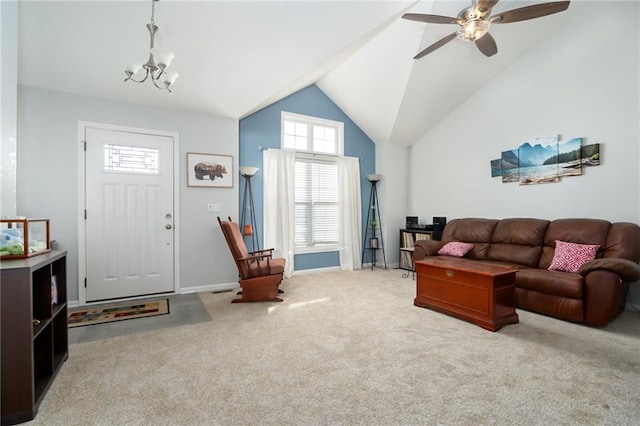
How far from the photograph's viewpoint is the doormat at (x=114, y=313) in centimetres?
299

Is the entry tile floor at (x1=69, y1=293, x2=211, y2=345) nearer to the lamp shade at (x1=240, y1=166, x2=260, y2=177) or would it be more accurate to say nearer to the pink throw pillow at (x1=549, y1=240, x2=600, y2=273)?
the lamp shade at (x1=240, y1=166, x2=260, y2=177)

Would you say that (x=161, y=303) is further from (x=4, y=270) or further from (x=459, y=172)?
(x=459, y=172)

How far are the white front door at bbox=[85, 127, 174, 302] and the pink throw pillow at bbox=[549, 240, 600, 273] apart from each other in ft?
15.4

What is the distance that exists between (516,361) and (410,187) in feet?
13.9

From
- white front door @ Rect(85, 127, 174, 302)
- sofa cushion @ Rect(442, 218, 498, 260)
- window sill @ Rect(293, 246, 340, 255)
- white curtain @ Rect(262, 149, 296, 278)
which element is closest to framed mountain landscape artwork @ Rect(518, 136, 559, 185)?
sofa cushion @ Rect(442, 218, 498, 260)

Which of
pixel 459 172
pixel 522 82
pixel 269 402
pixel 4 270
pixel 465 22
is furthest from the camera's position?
pixel 459 172

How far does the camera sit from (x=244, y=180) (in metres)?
4.61

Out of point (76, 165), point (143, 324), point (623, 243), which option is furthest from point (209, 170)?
point (623, 243)

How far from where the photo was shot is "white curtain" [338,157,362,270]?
5469 millimetres

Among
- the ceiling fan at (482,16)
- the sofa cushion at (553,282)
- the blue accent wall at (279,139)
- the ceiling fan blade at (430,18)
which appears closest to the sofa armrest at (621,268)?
the sofa cushion at (553,282)

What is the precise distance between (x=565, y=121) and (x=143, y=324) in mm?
5500

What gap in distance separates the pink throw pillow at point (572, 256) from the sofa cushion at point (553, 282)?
0.51 ft

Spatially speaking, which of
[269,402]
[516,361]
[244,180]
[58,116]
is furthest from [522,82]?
[58,116]

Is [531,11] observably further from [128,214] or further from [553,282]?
[128,214]
